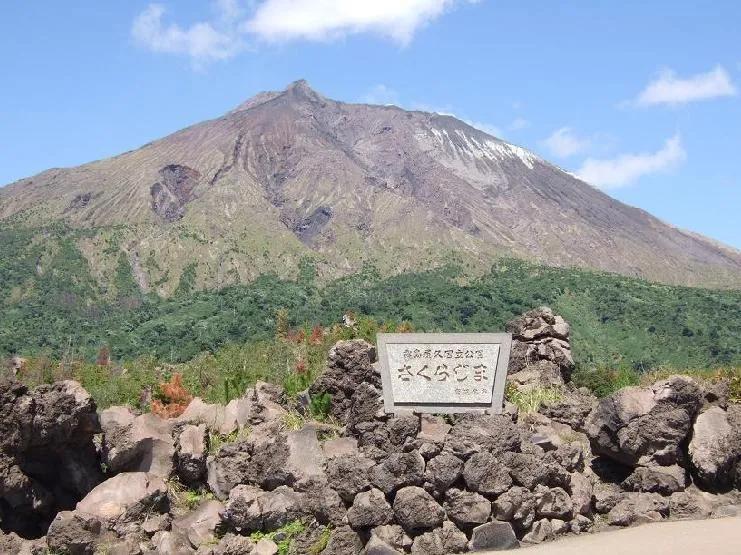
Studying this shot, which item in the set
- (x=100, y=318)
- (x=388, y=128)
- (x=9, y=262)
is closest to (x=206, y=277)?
(x=100, y=318)

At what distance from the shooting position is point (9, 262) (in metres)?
92.9

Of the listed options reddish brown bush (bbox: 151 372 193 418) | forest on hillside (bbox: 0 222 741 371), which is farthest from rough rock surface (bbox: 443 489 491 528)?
forest on hillside (bbox: 0 222 741 371)

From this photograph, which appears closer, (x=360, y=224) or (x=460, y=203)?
(x=360, y=224)

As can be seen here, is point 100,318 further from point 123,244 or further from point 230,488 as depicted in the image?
point 230,488

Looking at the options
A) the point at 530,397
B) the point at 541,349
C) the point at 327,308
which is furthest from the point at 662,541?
the point at 327,308

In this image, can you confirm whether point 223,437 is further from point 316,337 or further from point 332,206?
point 332,206

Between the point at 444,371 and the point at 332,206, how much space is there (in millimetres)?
111881

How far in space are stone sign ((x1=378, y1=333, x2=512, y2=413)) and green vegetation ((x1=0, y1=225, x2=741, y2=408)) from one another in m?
33.3

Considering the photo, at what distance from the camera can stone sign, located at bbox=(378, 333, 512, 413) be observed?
10055mm

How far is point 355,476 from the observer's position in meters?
8.88

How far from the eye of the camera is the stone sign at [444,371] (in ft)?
33.0

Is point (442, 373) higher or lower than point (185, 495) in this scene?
higher

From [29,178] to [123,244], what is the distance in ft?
142

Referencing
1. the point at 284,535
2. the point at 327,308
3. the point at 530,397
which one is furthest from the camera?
the point at 327,308
